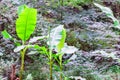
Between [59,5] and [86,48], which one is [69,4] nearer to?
[59,5]

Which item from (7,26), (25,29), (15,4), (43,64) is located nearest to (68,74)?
(43,64)

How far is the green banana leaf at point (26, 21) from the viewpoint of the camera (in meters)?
2.61

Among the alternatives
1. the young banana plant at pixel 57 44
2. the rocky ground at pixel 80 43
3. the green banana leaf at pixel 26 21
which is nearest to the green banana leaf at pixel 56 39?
the young banana plant at pixel 57 44

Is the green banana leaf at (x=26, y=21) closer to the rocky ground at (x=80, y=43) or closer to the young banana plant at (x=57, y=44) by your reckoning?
the young banana plant at (x=57, y=44)

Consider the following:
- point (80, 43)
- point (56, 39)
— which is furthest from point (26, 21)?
point (80, 43)

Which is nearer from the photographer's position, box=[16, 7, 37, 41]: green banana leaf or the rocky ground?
box=[16, 7, 37, 41]: green banana leaf

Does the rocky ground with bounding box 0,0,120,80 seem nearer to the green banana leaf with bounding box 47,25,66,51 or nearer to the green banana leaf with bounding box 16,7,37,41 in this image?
the green banana leaf with bounding box 47,25,66,51

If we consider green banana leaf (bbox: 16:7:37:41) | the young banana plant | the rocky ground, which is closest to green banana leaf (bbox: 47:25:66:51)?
the young banana plant

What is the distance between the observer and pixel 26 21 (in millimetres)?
2658

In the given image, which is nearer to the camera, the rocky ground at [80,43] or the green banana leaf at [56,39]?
the green banana leaf at [56,39]

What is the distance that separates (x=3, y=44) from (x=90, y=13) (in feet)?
6.86

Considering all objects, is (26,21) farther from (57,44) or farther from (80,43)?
(80,43)

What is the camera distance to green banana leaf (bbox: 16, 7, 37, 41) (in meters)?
2.61

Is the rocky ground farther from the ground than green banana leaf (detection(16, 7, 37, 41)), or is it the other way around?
green banana leaf (detection(16, 7, 37, 41))
